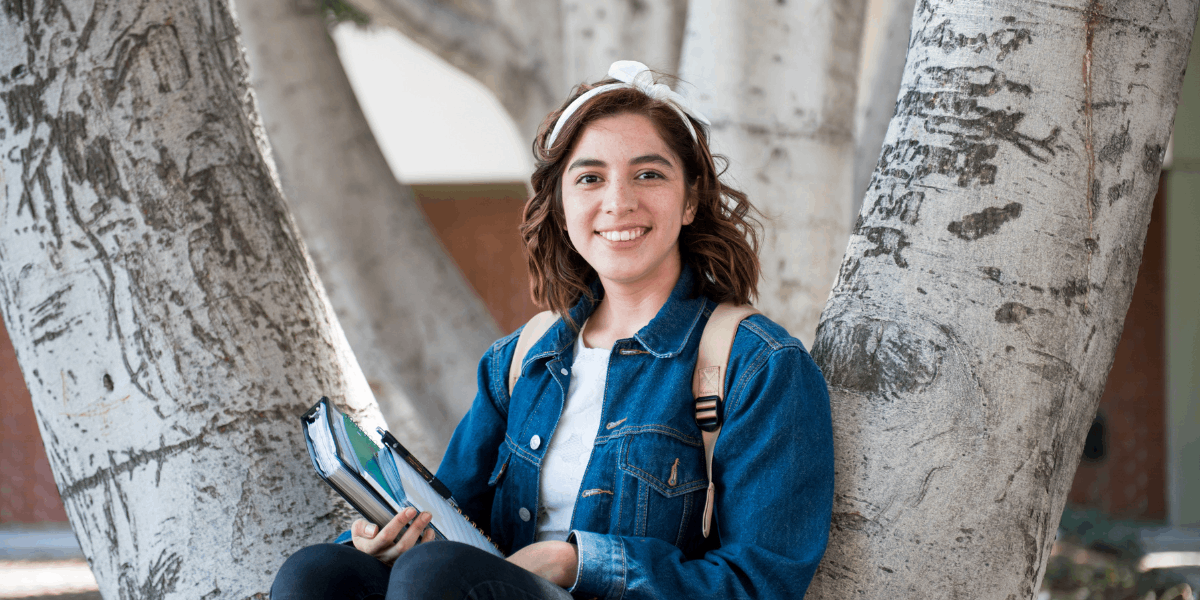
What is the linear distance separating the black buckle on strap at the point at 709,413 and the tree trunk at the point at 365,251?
2.04 meters

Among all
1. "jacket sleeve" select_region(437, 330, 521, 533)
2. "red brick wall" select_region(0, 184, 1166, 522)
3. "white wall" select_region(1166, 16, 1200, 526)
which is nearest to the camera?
"jacket sleeve" select_region(437, 330, 521, 533)

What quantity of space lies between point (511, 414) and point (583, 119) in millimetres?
619

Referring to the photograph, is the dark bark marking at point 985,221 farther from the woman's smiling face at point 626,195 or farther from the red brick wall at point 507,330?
the red brick wall at point 507,330

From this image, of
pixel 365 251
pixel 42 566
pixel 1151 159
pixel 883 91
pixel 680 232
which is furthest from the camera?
pixel 42 566

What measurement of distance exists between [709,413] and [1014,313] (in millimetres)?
522

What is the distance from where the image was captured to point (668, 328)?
1.73 meters

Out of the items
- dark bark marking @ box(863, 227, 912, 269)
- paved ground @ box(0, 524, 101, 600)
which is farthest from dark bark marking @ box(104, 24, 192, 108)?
paved ground @ box(0, 524, 101, 600)

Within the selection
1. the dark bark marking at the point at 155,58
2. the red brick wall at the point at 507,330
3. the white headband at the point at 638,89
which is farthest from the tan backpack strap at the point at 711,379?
the red brick wall at the point at 507,330

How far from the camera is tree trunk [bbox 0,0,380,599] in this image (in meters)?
1.66

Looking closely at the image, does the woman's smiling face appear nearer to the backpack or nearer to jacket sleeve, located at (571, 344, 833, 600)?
the backpack

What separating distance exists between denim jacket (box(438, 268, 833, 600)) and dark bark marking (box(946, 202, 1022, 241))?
1.07ft

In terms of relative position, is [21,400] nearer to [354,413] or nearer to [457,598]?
[354,413]

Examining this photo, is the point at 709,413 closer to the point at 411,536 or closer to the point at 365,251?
the point at 411,536

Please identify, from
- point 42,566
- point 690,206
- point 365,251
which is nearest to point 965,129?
point 690,206
